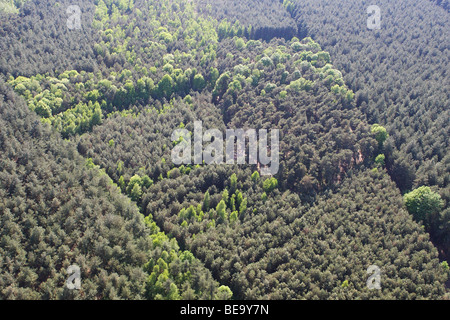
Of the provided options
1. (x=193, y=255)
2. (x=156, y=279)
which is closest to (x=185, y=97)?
(x=193, y=255)

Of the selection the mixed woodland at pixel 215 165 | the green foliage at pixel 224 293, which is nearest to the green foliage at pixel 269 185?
the mixed woodland at pixel 215 165

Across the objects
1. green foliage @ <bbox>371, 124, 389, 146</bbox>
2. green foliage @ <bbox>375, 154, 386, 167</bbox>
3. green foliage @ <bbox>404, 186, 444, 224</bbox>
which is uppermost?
green foliage @ <bbox>371, 124, 389, 146</bbox>

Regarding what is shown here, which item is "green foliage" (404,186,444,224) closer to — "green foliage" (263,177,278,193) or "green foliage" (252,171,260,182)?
"green foliage" (263,177,278,193)

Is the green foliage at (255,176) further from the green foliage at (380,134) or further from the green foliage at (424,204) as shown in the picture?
the green foliage at (380,134)

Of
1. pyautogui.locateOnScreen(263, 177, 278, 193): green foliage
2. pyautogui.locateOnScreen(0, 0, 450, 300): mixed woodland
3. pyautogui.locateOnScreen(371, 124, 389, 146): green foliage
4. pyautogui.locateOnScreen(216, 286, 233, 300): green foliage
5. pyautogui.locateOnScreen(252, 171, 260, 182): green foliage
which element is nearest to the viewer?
pyautogui.locateOnScreen(216, 286, 233, 300): green foliage

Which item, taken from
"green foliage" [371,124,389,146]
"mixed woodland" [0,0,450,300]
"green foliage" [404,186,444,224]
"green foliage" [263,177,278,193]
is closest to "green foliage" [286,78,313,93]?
"mixed woodland" [0,0,450,300]

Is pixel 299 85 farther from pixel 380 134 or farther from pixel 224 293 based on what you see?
pixel 224 293

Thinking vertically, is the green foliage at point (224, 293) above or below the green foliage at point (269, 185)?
below

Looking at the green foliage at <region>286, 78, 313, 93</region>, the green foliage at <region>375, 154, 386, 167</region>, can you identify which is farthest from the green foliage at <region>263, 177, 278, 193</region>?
the green foliage at <region>286, 78, 313, 93</region>

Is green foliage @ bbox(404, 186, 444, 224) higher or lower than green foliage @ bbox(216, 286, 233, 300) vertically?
higher

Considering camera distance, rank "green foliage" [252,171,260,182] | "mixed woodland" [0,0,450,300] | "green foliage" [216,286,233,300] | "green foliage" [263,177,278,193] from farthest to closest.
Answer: "green foliage" [252,171,260,182]
"green foliage" [263,177,278,193]
"mixed woodland" [0,0,450,300]
"green foliage" [216,286,233,300]

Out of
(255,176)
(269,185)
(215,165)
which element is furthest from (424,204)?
(215,165)

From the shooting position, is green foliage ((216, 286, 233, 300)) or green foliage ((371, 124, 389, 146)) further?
green foliage ((371, 124, 389, 146))

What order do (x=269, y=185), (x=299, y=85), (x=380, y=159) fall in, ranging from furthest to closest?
(x=299, y=85) → (x=380, y=159) → (x=269, y=185)
